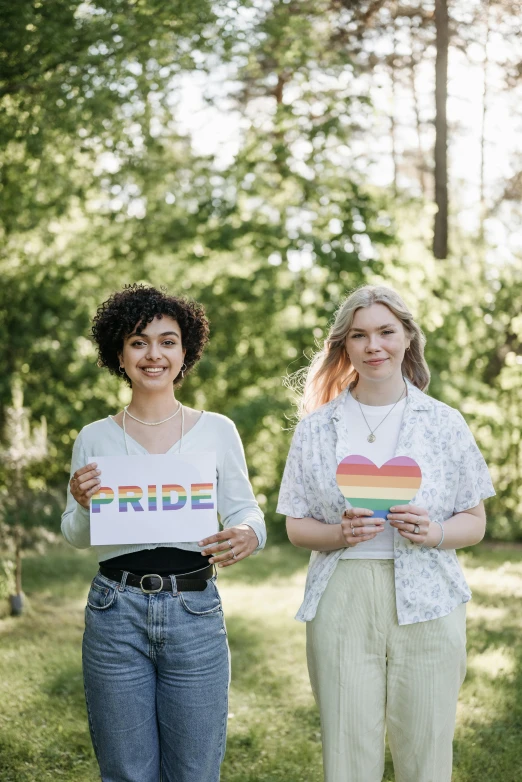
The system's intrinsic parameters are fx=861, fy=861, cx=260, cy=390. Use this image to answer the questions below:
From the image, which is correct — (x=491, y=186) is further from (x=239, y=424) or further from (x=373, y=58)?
(x=239, y=424)

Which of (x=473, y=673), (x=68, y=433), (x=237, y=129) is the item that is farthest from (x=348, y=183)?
(x=473, y=673)

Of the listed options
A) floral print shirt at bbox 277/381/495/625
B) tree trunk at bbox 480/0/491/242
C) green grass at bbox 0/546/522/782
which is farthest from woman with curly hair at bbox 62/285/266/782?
tree trunk at bbox 480/0/491/242

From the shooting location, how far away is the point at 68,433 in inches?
441

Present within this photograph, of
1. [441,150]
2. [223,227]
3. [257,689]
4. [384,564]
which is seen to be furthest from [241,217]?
[384,564]

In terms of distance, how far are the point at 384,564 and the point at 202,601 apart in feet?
1.98

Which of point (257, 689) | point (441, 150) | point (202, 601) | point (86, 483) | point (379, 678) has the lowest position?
point (257, 689)

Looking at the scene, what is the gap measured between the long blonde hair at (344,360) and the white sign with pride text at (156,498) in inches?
25.5

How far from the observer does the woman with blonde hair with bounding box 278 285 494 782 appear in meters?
2.75

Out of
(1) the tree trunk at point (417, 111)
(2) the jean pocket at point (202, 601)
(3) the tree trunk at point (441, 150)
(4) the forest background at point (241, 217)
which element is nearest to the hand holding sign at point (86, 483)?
(2) the jean pocket at point (202, 601)

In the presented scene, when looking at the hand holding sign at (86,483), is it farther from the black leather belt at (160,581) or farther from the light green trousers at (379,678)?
the light green trousers at (379,678)

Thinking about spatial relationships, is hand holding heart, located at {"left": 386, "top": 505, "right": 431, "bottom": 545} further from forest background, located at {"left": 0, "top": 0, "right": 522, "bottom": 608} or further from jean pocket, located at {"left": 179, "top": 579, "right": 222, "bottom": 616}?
forest background, located at {"left": 0, "top": 0, "right": 522, "bottom": 608}

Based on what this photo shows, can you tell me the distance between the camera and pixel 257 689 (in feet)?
18.3

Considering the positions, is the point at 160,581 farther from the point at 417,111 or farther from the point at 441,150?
the point at 417,111

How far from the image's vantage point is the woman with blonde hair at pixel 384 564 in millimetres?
2752
